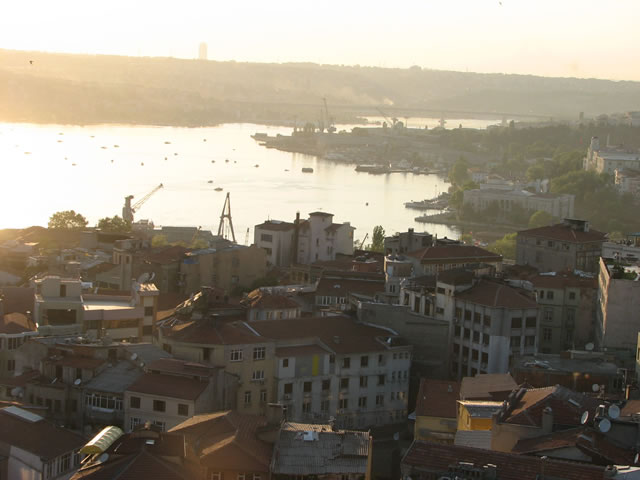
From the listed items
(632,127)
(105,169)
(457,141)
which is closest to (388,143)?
(457,141)

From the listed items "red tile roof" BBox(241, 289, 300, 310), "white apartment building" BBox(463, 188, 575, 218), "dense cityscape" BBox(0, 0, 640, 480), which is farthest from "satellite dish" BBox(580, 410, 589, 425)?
"white apartment building" BBox(463, 188, 575, 218)

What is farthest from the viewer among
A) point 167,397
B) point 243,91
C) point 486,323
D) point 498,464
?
point 243,91

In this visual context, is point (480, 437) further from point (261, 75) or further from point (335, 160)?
A: point (261, 75)

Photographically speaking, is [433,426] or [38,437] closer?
[38,437]

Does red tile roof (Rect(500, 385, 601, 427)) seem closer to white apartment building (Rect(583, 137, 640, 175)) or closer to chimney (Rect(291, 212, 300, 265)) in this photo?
chimney (Rect(291, 212, 300, 265))

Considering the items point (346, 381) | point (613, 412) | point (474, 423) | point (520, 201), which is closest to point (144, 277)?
point (346, 381)

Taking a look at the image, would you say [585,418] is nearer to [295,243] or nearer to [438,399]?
[438,399]
